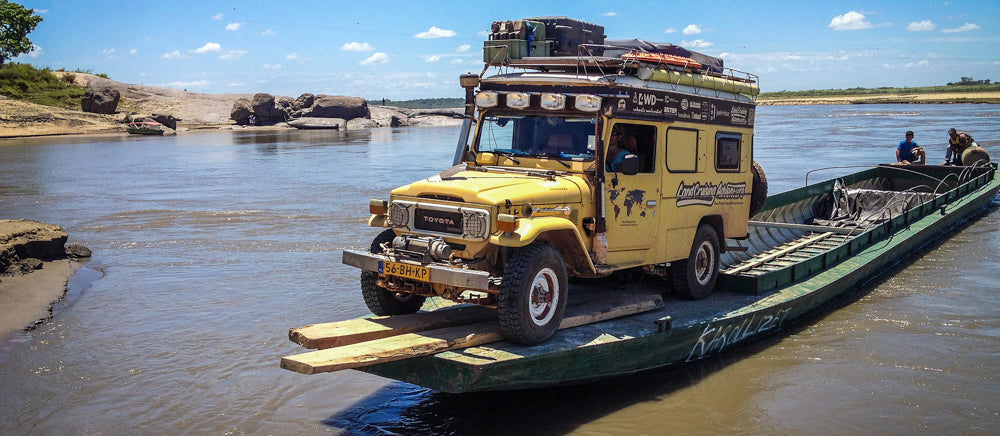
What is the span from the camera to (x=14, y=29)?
58.9 meters

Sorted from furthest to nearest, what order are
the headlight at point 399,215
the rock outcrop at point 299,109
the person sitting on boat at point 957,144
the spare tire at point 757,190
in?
the rock outcrop at point 299,109 < the person sitting on boat at point 957,144 < the spare tire at point 757,190 < the headlight at point 399,215

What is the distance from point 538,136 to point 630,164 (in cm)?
101

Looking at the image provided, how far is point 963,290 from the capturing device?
41.7 ft

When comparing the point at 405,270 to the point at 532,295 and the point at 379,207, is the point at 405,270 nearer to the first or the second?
the point at 379,207

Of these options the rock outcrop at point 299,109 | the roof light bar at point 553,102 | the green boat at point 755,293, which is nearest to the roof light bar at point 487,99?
the roof light bar at point 553,102

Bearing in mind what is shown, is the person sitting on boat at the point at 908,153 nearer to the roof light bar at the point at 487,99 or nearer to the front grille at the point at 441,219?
the roof light bar at the point at 487,99

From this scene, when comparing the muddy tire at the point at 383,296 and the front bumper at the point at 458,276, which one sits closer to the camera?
the front bumper at the point at 458,276

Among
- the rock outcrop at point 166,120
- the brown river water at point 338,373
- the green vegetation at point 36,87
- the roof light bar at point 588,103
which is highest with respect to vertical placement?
the green vegetation at point 36,87

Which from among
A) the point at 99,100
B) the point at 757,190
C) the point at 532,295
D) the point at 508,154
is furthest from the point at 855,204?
the point at 99,100

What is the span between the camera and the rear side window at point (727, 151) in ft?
31.6

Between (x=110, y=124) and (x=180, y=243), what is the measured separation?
1568 inches

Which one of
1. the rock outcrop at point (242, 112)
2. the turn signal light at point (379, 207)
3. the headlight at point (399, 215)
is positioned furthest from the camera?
the rock outcrop at point (242, 112)

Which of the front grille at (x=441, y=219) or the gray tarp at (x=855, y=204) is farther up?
the front grille at (x=441, y=219)

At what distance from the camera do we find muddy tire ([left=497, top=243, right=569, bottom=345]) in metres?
6.83
